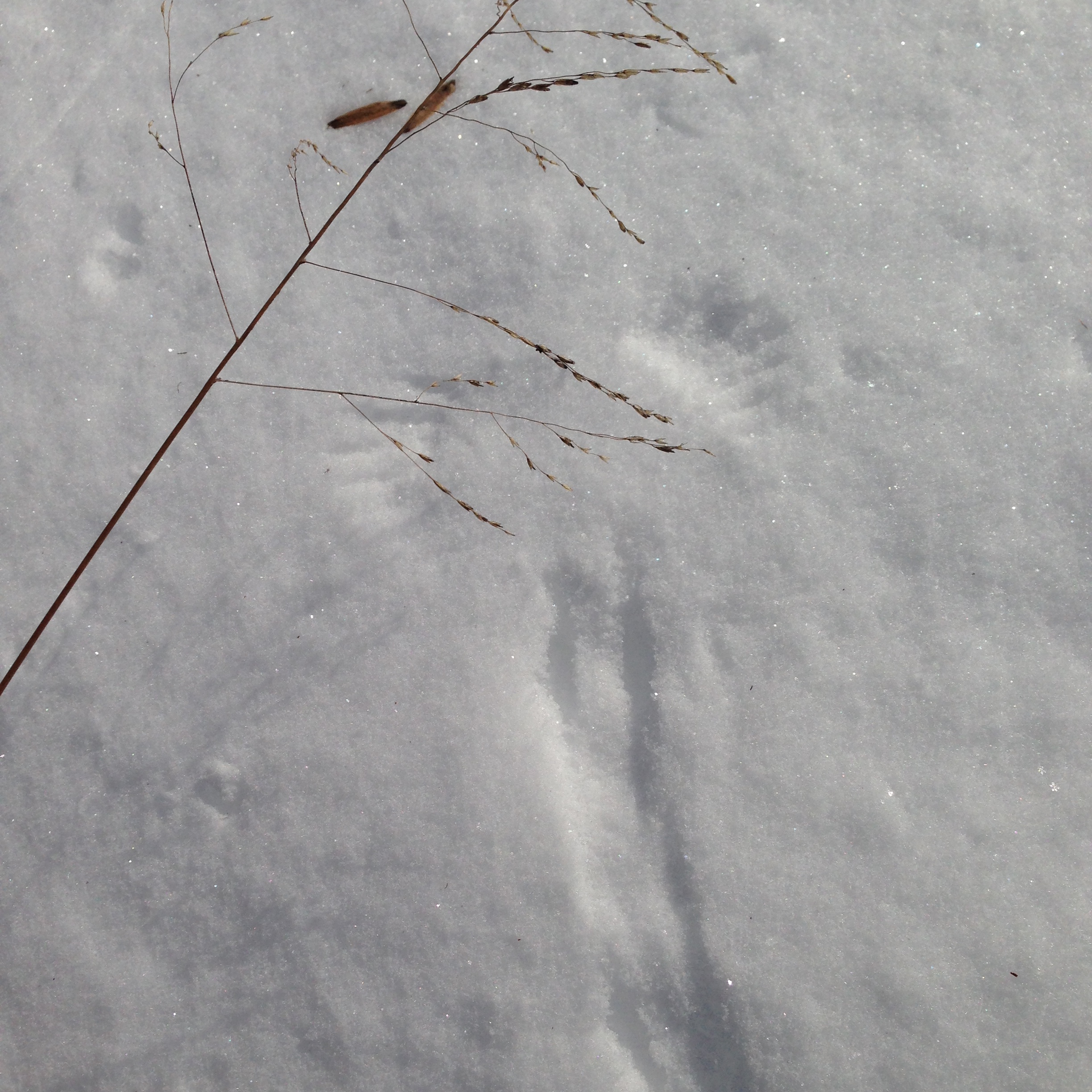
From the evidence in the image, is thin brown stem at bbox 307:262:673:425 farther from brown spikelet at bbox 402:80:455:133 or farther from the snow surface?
brown spikelet at bbox 402:80:455:133

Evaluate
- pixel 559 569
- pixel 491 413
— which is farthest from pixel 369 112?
pixel 559 569

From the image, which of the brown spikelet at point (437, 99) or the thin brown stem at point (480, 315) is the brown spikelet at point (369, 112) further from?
the thin brown stem at point (480, 315)

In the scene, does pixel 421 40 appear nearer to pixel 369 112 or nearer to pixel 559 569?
pixel 369 112

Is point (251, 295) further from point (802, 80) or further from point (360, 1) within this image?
point (802, 80)

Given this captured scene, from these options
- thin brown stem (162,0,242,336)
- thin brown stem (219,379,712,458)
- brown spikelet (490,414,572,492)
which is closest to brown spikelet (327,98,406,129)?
thin brown stem (162,0,242,336)

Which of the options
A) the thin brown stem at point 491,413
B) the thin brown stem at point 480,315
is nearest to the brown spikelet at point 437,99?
the thin brown stem at point 480,315
